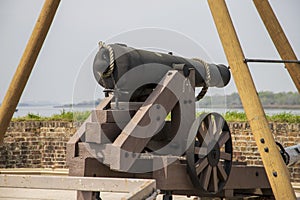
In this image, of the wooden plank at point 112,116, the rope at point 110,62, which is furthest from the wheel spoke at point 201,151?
the rope at point 110,62

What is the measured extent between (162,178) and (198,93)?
3.58ft

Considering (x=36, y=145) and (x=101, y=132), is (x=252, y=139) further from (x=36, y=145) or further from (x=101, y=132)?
(x=101, y=132)

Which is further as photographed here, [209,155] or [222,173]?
[222,173]

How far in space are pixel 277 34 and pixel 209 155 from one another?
Answer: 1.05 metres

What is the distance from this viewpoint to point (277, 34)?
15.5ft

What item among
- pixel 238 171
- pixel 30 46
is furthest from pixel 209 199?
pixel 30 46

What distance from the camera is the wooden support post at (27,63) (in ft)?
16.9

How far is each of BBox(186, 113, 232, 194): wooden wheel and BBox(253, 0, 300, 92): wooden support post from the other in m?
0.68

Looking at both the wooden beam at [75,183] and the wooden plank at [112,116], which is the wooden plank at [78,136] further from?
the wooden beam at [75,183]

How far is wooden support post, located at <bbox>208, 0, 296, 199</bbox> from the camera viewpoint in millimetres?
3641

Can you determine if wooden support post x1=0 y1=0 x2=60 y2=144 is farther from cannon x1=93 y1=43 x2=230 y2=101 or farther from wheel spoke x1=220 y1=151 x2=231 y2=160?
wheel spoke x1=220 y1=151 x2=231 y2=160

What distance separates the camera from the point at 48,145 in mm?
9305

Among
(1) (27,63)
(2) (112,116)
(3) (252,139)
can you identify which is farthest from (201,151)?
(3) (252,139)

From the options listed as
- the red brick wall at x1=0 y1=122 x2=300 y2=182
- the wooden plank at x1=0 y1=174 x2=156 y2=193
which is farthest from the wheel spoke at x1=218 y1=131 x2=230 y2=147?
the red brick wall at x1=0 y1=122 x2=300 y2=182
